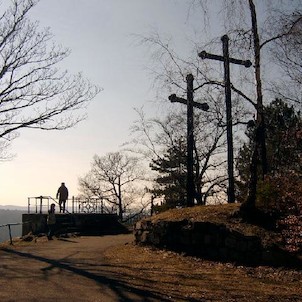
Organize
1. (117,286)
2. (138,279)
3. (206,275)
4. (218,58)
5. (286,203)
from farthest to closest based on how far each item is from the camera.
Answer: (218,58), (286,203), (206,275), (138,279), (117,286)

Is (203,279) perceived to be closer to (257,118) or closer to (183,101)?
(257,118)

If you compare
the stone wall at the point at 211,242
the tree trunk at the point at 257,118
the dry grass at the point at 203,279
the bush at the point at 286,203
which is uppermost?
the tree trunk at the point at 257,118

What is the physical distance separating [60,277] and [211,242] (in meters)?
4.43

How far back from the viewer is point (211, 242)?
1254 centimetres

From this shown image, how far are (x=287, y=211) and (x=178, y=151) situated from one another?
15870 mm

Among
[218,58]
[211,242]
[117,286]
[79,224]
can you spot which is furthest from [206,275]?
[79,224]

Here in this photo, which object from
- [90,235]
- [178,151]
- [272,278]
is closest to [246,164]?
[178,151]

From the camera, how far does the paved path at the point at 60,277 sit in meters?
8.38

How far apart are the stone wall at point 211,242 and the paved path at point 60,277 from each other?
197 cm

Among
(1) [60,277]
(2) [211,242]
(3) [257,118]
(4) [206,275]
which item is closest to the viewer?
(1) [60,277]

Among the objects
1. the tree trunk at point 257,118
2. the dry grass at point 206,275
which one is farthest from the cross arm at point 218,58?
the dry grass at point 206,275

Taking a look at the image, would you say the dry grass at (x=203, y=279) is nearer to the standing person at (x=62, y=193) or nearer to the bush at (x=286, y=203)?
the bush at (x=286, y=203)

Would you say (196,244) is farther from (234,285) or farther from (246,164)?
(246,164)

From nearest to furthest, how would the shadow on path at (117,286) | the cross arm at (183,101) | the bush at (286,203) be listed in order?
the shadow on path at (117,286)
the bush at (286,203)
the cross arm at (183,101)
